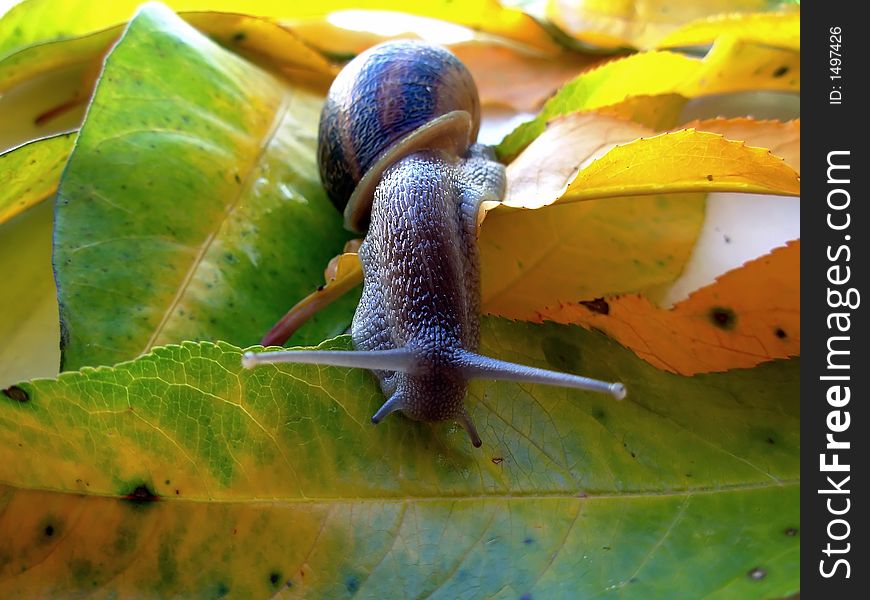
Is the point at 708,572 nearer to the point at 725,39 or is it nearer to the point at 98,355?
the point at 98,355

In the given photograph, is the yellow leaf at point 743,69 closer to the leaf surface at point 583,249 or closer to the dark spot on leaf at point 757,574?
the leaf surface at point 583,249

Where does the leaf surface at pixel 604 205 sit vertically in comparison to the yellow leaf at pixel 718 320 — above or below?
above

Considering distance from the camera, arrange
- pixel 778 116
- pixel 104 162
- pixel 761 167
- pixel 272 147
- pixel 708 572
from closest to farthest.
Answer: pixel 708 572, pixel 761 167, pixel 104 162, pixel 272 147, pixel 778 116

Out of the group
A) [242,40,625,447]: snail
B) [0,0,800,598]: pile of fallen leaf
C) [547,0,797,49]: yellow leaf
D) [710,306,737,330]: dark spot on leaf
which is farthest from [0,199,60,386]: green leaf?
[547,0,797,49]: yellow leaf

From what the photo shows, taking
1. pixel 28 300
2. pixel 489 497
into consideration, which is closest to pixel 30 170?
pixel 28 300

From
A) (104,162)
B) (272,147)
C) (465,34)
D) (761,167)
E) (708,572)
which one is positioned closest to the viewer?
(708,572)
